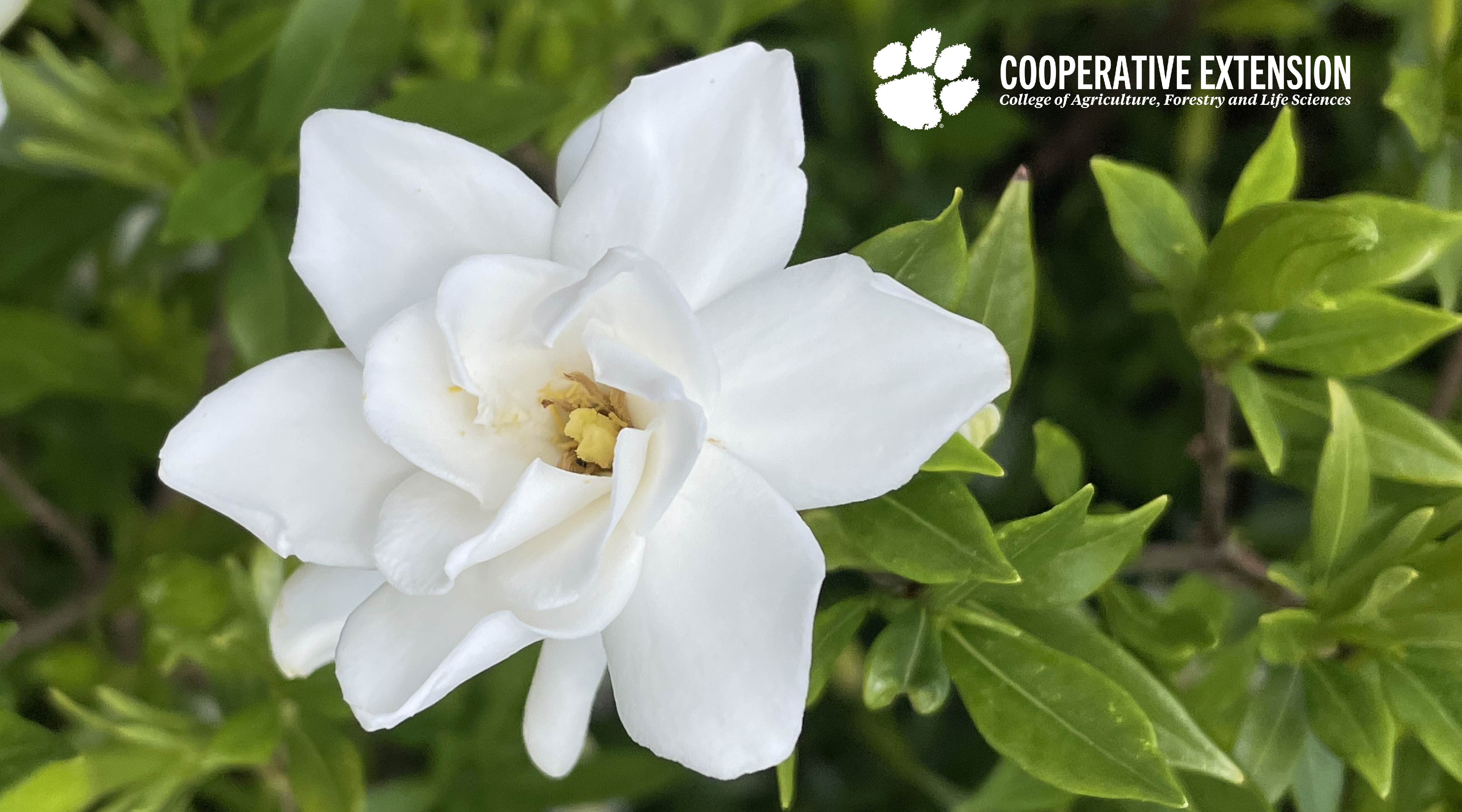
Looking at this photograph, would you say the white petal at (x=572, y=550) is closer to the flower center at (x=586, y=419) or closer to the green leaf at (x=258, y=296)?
the flower center at (x=586, y=419)

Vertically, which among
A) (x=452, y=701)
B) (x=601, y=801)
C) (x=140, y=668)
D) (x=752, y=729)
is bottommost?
(x=601, y=801)

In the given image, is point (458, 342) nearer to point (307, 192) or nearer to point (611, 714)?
point (307, 192)

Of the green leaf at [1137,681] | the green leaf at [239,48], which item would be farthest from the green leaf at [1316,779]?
the green leaf at [239,48]

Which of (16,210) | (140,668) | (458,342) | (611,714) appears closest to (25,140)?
(16,210)

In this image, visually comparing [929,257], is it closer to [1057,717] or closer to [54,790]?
[1057,717]

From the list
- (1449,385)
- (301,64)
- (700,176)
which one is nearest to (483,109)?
(301,64)
